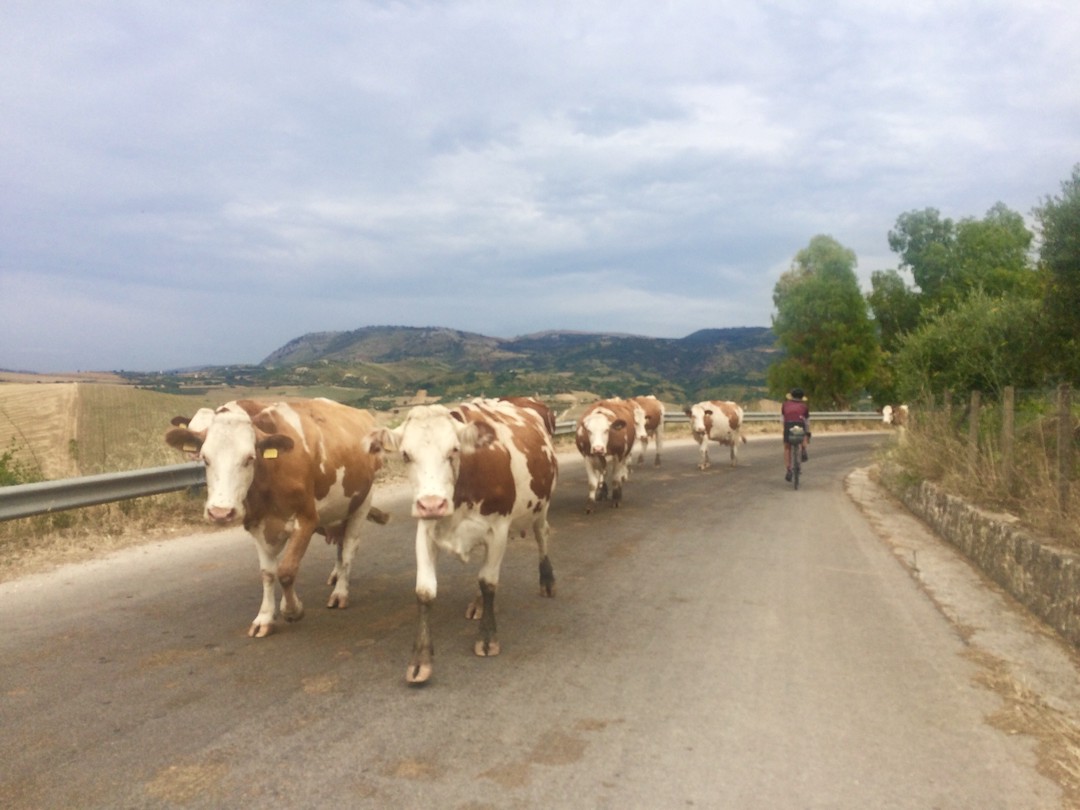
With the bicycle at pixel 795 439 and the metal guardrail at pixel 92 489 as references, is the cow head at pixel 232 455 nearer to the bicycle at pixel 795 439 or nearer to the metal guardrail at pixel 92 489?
the metal guardrail at pixel 92 489

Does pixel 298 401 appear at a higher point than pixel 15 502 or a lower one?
higher

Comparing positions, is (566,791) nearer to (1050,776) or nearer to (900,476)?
(1050,776)

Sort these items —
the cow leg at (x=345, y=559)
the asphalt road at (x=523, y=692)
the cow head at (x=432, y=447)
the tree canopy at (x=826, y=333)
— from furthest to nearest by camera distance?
the tree canopy at (x=826, y=333) < the cow leg at (x=345, y=559) < the cow head at (x=432, y=447) < the asphalt road at (x=523, y=692)

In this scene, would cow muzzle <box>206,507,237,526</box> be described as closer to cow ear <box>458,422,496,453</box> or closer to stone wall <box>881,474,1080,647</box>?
cow ear <box>458,422,496,453</box>

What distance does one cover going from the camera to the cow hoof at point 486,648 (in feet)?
18.2

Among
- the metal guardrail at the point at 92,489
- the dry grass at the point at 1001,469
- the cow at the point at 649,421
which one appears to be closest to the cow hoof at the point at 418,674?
the metal guardrail at the point at 92,489

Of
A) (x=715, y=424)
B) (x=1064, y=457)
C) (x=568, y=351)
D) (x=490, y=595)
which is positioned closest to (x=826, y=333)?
(x=715, y=424)

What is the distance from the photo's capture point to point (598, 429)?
1302 centimetres

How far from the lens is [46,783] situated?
3.56 metres

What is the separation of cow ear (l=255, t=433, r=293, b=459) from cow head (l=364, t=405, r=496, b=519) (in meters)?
0.70

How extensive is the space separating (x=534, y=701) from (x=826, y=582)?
4666mm

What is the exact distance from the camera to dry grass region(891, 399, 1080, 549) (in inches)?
311

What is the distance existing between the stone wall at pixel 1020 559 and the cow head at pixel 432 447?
4970 millimetres

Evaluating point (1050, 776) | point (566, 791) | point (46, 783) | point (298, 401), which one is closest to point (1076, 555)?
point (1050, 776)
